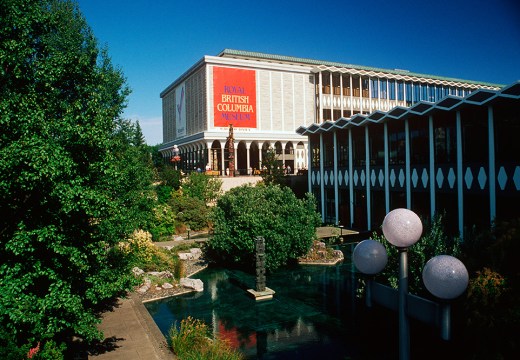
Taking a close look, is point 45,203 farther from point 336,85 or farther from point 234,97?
point 336,85

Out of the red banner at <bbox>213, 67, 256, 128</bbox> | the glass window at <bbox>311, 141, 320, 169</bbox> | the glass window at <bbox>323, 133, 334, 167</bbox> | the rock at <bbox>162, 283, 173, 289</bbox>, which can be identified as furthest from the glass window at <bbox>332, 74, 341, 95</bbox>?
the rock at <bbox>162, 283, 173, 289</bbox>

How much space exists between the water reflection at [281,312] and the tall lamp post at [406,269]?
21.0 feet

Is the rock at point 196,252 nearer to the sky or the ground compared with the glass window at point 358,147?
nearer to the ground

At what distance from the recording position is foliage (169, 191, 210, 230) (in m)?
28.1

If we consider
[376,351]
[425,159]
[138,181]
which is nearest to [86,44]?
[138,181]

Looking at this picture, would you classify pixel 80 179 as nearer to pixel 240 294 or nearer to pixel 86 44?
pixel 240 294

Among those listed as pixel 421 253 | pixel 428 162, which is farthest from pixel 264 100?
pixel 421 253

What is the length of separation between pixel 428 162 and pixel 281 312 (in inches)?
487

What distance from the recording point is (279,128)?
46.8m

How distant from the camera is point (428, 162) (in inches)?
813

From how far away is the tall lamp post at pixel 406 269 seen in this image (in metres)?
3.57

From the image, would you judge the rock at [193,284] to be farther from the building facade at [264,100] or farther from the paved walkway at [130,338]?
the building facade at [264,100]

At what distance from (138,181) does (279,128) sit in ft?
97.2

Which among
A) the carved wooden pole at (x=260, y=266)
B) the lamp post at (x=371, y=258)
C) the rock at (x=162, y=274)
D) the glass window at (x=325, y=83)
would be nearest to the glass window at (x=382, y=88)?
the glass window at (x=325, y=83)
